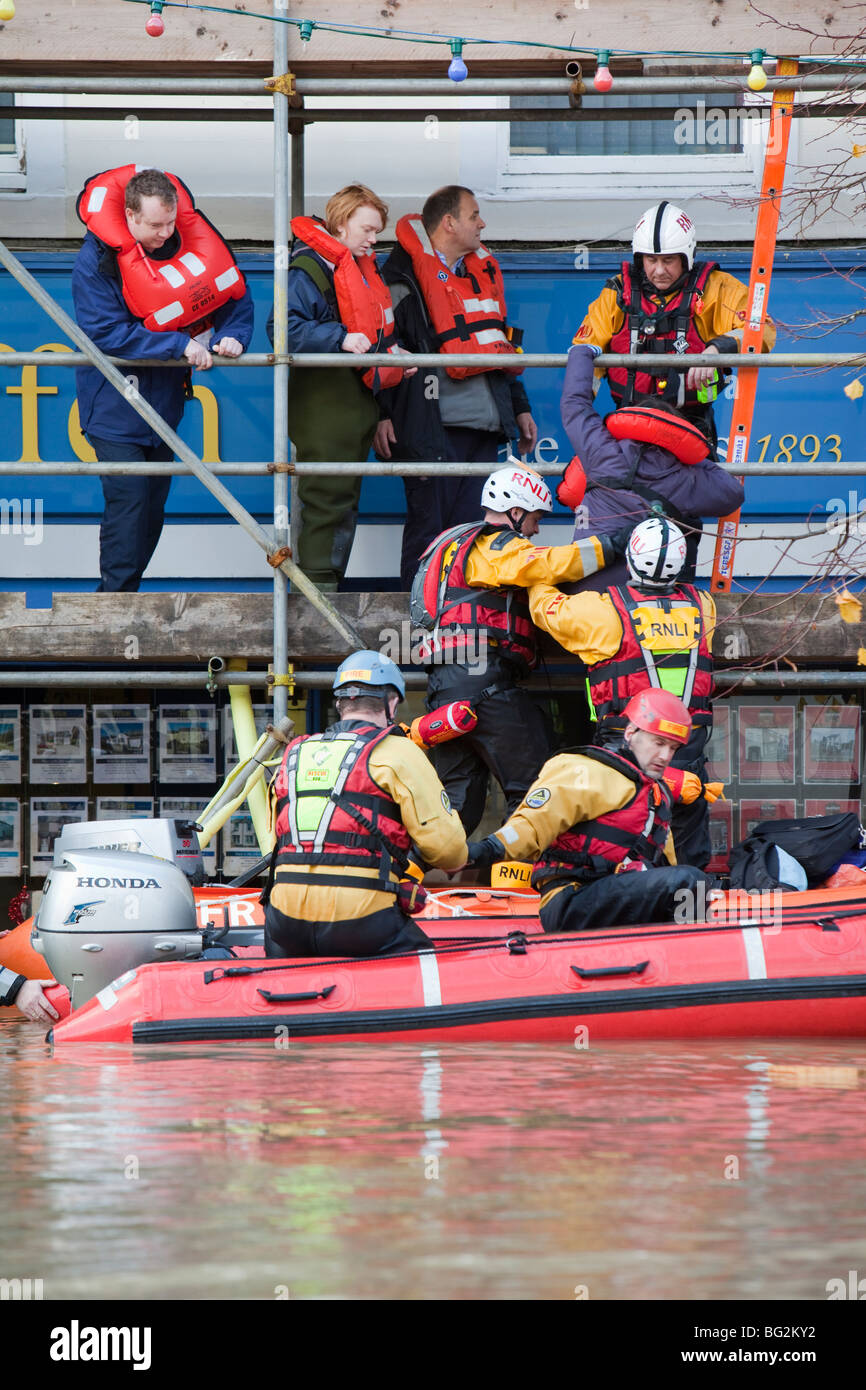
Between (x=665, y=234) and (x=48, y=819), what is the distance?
4219 millimetres

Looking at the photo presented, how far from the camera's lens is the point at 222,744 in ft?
28.2

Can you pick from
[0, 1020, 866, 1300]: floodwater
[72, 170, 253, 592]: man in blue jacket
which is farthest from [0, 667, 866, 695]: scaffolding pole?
[0, 1020, 866, 1300]: floodwater

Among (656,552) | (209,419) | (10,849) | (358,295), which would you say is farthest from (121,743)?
(656,552)

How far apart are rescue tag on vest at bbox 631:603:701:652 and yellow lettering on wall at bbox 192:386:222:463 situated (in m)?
2.84

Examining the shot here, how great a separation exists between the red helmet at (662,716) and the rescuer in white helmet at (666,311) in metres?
1.84

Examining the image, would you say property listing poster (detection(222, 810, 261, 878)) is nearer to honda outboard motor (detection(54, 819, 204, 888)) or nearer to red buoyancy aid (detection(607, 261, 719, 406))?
honda outboard motor (detection(54, 819, 204, 888))

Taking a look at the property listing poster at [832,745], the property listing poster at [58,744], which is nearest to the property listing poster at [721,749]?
the property listing poster at [832,745]

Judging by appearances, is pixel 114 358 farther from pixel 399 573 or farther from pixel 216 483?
pixel 399 573

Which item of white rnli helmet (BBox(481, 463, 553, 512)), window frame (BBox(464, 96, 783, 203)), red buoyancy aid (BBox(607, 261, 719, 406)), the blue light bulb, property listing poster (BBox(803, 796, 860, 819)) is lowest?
property listing poster (BBox(803, 796, 860, 819))

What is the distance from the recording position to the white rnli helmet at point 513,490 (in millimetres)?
7023

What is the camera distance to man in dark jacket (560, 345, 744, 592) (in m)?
6.96

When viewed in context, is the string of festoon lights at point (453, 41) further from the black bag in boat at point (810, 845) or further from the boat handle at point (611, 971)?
the boat handle at point (611, 971)

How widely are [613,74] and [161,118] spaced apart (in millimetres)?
2446

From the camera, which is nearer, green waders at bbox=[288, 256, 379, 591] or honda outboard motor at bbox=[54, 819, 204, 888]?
honda outboard motor at bbox=[54, 819, 204, 888]
